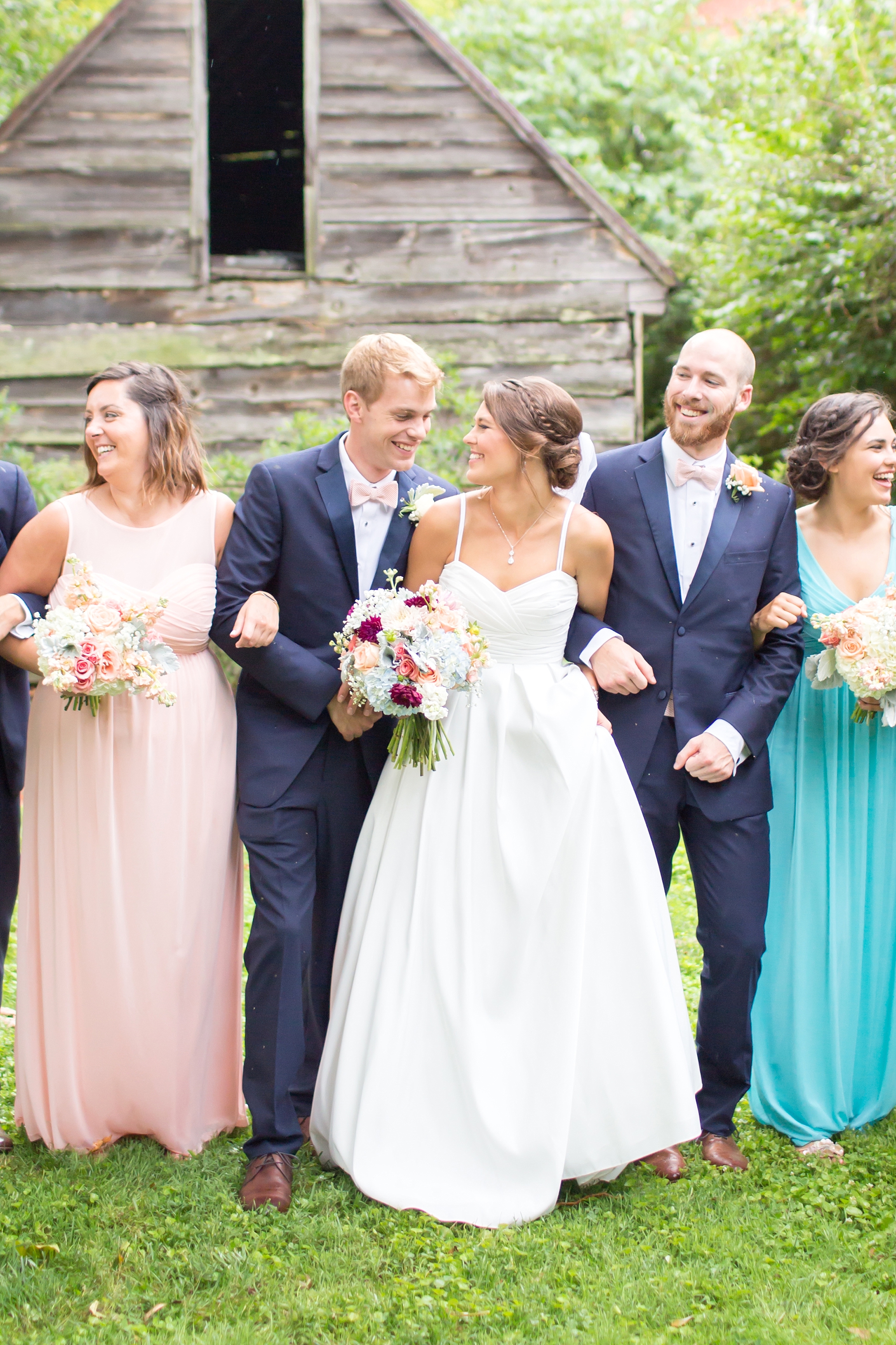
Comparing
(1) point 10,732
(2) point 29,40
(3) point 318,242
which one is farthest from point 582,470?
(2) point 29,40

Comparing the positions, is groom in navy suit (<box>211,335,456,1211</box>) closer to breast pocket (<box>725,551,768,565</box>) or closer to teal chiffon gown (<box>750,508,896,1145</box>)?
breast pocket (<box>725,551,768,565</box>)

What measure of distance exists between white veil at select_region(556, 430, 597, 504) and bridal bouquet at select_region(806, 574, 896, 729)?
92 centimetres

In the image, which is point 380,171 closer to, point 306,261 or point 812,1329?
point 306,261

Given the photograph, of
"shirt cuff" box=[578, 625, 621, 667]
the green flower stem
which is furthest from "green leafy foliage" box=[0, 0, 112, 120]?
the green flower stem

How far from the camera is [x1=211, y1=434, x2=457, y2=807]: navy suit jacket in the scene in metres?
3.97

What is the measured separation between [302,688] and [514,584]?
77 centimetres

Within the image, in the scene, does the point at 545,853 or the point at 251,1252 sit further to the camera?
the point at 545,853

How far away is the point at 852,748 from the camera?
4488mm

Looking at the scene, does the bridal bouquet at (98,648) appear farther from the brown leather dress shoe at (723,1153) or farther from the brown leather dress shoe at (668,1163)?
the brown leather dress shoe at (723,1153)

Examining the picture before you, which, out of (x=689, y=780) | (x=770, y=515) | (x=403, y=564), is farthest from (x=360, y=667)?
(x=770, y=515)

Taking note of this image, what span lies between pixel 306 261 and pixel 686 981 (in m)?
6.70

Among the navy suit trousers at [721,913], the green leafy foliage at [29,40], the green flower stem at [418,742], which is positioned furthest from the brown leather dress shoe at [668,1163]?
the green leafy foliage at [29,40]

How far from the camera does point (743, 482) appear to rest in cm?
416

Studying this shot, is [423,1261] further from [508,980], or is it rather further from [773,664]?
[773,664]
